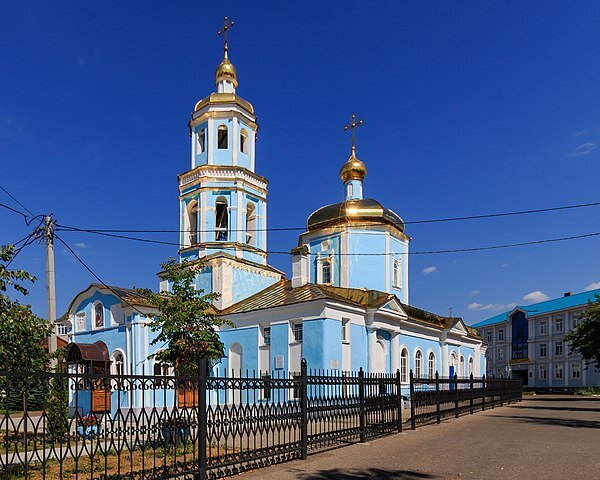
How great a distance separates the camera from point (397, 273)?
3039 cm

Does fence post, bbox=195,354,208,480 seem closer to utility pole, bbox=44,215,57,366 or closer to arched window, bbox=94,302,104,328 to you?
utility pole, bbox=44,215,57,366

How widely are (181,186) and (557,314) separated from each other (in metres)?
42.6

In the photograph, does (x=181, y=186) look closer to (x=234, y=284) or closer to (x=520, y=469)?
(x=234, y=284)

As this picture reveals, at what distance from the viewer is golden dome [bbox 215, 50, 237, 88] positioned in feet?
91.9

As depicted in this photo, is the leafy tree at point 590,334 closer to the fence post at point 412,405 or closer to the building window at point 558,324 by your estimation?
the fence post at point 412,405

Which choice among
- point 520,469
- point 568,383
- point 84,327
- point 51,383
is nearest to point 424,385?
point 520,469

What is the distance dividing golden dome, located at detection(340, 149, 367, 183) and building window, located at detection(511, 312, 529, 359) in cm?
3551

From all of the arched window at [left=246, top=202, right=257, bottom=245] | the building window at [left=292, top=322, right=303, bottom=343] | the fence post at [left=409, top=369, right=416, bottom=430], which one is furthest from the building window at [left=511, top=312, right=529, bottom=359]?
the fence post at [left=409, top=369, right=416, bottom=430]

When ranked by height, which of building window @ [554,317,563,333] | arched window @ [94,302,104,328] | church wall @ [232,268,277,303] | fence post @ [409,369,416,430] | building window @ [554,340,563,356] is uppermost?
church wall @ [232,268,277,303]

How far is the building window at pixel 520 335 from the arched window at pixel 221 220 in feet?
140

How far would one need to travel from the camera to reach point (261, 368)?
23.4 m

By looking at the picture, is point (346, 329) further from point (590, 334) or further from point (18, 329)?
point (18, 329)

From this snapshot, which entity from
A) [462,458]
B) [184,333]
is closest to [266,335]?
[184,333]

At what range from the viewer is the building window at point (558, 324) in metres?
55.1
